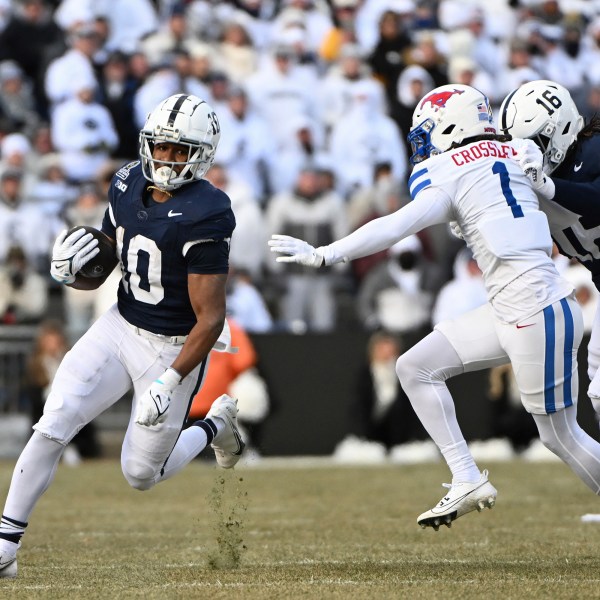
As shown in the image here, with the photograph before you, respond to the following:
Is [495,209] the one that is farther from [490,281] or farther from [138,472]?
[138,472]

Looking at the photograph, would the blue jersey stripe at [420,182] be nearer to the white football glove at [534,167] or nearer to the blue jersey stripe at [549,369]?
the white football glove at [534,167]

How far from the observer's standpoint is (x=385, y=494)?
880cm

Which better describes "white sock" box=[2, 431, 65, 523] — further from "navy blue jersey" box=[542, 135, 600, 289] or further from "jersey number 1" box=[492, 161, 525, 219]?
"navy blue jersey" box=[542, 135, 600, 289]

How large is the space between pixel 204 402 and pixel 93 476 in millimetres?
1022

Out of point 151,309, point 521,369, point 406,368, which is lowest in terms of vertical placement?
point 406,368

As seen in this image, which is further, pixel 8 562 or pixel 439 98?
pixel 439 98

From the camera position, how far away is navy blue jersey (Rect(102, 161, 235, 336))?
534cm

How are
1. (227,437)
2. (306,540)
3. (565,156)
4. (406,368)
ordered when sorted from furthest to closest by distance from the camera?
(306,540)
(227,437)
(565,156)
(406,368)

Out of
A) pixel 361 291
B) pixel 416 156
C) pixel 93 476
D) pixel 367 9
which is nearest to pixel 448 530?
pixel 416 156

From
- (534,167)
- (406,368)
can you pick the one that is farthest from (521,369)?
(534,167)

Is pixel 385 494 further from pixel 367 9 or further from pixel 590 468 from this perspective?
pixel 367 9

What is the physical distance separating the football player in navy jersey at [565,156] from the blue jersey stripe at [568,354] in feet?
1.50

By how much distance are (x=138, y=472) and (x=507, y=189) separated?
184 centimetres

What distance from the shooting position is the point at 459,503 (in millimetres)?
5520
